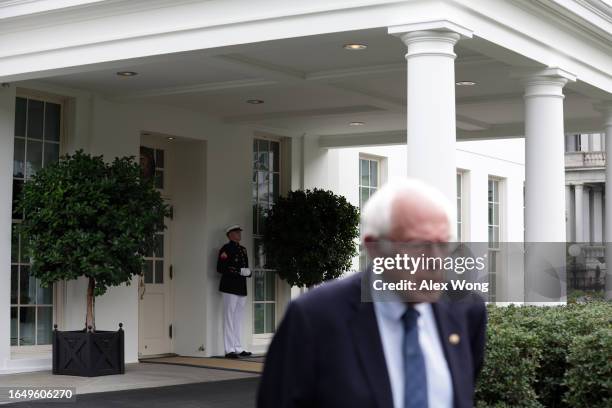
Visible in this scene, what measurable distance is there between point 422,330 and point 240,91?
1109cm

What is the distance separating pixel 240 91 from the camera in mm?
13477

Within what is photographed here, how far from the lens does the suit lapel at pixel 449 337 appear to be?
256cm

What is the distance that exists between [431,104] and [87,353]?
222 inches

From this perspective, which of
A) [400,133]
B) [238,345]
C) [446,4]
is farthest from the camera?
[400,133]

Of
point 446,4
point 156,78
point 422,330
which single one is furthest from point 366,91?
point 422,330

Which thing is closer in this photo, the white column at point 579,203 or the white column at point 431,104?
the white column at point 431,104

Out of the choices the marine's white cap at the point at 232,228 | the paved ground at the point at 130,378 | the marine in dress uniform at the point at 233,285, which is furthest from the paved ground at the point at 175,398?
the marine's white cap at the point at 232,228

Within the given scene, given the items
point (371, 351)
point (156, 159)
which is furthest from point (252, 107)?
point (371, 351)

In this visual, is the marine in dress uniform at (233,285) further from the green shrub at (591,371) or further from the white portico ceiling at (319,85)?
the green shrub at (591,371)

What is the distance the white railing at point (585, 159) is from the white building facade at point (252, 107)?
35.3 m

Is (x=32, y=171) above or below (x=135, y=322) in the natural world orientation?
above

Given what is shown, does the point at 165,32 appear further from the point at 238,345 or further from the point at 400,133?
the point at 400,133

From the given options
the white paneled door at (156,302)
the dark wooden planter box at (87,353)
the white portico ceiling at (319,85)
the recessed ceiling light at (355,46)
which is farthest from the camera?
the white paneled door at (156,302)

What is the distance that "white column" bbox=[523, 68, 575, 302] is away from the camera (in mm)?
10508
